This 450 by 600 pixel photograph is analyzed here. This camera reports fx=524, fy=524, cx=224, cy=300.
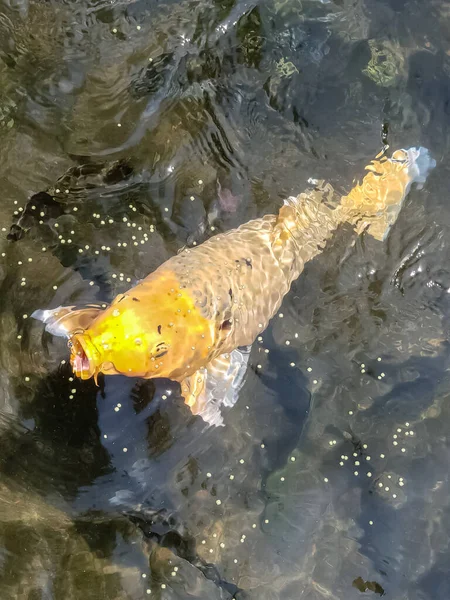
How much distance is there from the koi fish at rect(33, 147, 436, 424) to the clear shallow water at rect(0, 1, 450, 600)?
8.3 inches

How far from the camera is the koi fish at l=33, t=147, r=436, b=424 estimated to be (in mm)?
3641

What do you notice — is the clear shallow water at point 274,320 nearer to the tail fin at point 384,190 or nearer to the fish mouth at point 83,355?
the tail fin at point 384,190

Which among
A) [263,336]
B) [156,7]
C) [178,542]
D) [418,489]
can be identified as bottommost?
[418,489]

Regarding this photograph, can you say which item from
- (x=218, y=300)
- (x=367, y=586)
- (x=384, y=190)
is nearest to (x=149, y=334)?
(x=218, y=300)

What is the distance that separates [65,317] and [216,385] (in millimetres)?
1514

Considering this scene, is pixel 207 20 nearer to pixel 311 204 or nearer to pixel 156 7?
pixel 156 7

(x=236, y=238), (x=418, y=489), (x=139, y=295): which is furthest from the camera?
(x=418, y=489)

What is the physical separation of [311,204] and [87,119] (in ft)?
7.89

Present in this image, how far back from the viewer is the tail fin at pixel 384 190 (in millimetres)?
5234

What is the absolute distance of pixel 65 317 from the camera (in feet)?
15.0

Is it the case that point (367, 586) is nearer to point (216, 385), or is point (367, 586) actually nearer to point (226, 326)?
point (216, 385)

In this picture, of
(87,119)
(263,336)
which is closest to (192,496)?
(263,336)

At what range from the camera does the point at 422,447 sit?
5230 mm

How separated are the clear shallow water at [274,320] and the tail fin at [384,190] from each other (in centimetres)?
14
